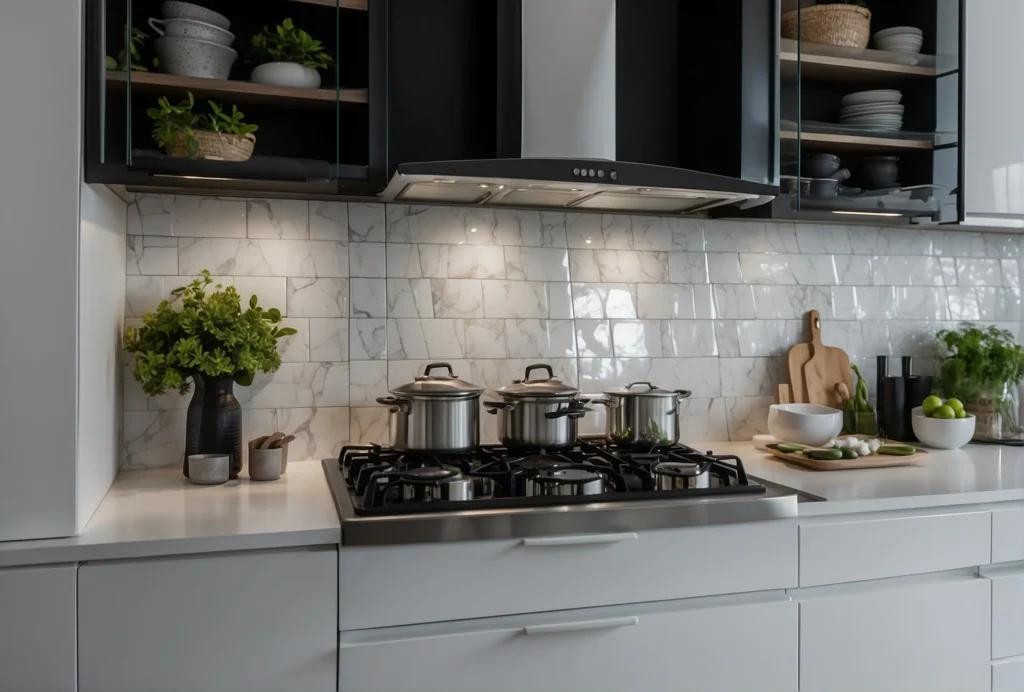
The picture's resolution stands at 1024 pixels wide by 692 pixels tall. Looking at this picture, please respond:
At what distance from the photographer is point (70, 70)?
153 cm

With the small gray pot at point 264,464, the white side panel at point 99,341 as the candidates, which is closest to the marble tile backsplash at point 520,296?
the white side panel at point 99,341

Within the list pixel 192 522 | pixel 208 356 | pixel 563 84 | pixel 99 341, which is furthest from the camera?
pixel 563 84

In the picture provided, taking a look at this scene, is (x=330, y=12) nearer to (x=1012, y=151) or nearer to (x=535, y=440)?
(x=535, y=440)

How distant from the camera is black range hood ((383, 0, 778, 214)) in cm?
200

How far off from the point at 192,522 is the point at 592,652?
2.83 ft

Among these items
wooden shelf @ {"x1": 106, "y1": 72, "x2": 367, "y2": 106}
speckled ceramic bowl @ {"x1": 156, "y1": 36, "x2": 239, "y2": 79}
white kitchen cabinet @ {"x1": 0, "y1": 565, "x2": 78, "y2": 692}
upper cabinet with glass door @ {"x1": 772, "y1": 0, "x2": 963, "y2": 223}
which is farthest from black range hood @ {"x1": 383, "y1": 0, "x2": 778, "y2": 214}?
white kitchen cabinet @ {"x1": 0, "y1": 565, "x2": 78, "y2": 692}

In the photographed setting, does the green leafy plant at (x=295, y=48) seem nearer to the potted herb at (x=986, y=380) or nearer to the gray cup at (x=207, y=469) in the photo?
the gray cup at (x=207, y=469)

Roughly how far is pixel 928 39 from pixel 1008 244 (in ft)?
3.23

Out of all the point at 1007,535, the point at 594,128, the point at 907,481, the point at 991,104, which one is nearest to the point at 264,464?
the point at 594,128

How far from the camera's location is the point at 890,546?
1938 millimetres

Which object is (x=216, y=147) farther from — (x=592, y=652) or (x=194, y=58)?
(x=592, y=652)

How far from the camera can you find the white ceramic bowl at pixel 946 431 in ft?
8.34

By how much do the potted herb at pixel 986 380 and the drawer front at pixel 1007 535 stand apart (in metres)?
0.79

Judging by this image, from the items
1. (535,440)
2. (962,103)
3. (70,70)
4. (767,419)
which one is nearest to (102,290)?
(70,70)
